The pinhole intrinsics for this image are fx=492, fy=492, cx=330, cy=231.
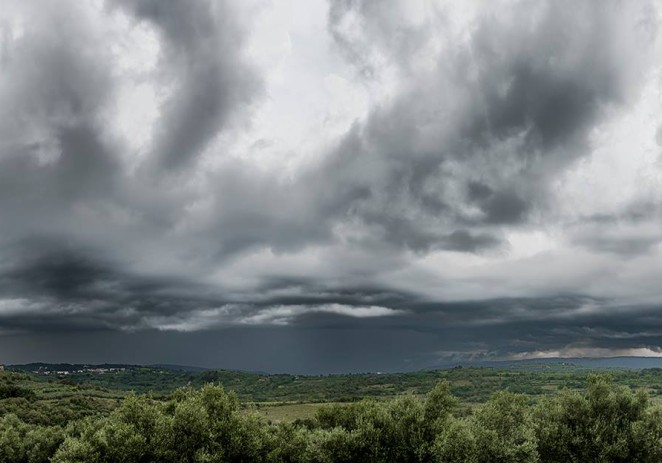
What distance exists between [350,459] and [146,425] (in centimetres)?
2875

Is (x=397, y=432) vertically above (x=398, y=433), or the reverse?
(x=397, y=432)

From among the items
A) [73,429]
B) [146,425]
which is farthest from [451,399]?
[73,429]

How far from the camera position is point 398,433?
233 ft

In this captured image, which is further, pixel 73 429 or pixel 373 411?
pixel 73 429

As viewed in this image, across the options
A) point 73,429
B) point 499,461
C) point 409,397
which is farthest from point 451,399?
point 73,429

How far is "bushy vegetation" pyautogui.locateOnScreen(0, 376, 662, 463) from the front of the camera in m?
64.8

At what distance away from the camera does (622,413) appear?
76.3m

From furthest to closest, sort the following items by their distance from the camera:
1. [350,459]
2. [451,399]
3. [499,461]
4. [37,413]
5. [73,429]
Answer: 1. [37,413]
2. [73,429]
3. [451,399]
4. [350,459]
5. [499,461]

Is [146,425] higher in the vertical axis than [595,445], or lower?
higher

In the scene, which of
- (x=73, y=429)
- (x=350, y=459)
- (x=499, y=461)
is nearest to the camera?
(x=499, y=461)

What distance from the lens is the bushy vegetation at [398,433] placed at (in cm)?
6475

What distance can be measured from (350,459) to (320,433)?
216 inches

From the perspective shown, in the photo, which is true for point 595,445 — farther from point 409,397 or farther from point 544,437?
point 409,397

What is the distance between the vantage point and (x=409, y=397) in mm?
76000
